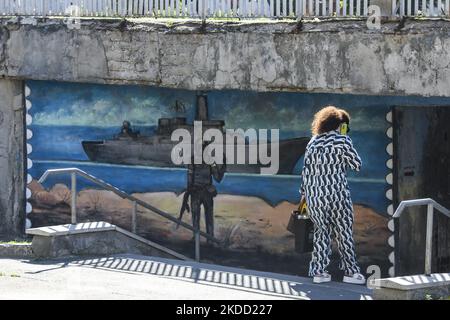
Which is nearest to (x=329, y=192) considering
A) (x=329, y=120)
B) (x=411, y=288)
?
(x=329, y=120)

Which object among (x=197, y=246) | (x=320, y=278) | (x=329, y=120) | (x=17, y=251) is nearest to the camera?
(x=329, y=120)

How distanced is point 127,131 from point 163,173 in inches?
29.5

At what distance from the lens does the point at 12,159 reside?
14.3m

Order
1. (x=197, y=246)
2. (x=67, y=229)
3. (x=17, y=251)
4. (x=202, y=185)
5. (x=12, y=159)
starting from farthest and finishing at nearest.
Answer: (x=12, y=159)
(x=202, y=185)
(x=197, y=246)
(x=17, y=251)
(x=67, y=229)

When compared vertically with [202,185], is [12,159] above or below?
above

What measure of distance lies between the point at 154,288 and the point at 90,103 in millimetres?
4932

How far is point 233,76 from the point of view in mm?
12430

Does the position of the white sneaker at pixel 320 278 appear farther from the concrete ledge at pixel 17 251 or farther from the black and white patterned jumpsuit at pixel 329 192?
the concrete ledge at pixel 17 251

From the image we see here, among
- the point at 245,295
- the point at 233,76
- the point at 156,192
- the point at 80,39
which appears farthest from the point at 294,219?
the point at 80,39

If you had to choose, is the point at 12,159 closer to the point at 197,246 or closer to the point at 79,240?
the point at 197,246

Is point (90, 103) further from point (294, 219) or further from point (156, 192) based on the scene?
point (294, 219)

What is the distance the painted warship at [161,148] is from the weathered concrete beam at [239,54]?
672 mm

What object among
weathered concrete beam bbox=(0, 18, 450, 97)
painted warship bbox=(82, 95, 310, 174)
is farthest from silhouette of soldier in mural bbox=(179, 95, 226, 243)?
weathered concrete beam bbox=(0, 18, 450, 97)

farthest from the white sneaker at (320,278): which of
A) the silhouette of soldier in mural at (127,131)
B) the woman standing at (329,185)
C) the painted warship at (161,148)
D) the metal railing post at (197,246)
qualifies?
the silhouette of soldier in mural at (127,131)
